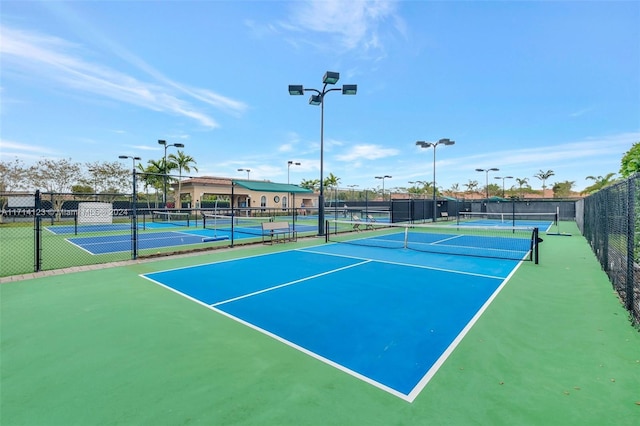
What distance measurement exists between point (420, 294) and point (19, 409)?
18.1 feet

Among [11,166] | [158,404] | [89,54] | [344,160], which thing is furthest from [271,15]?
[344,160]

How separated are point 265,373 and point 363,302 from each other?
2569 mm

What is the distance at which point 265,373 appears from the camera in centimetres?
301

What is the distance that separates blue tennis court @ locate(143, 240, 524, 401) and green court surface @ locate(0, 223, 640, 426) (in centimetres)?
24

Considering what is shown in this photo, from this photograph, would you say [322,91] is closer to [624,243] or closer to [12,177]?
[624,243]

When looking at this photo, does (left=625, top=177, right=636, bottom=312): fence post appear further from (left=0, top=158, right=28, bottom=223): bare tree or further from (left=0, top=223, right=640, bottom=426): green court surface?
(left=0, top=158, right=28, bottom=223): bare tree

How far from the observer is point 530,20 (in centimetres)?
1349

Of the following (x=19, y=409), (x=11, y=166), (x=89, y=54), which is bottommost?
(x=19, y=409)

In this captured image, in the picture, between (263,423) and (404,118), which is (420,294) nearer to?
(263,423)

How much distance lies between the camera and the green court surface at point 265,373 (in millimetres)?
2379

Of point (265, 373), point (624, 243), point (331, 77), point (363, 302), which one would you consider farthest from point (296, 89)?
point (265, 373)

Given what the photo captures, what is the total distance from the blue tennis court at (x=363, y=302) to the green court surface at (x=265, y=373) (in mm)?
243

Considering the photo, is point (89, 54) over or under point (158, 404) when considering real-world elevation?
over

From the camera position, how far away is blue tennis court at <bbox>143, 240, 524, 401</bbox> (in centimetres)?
331
